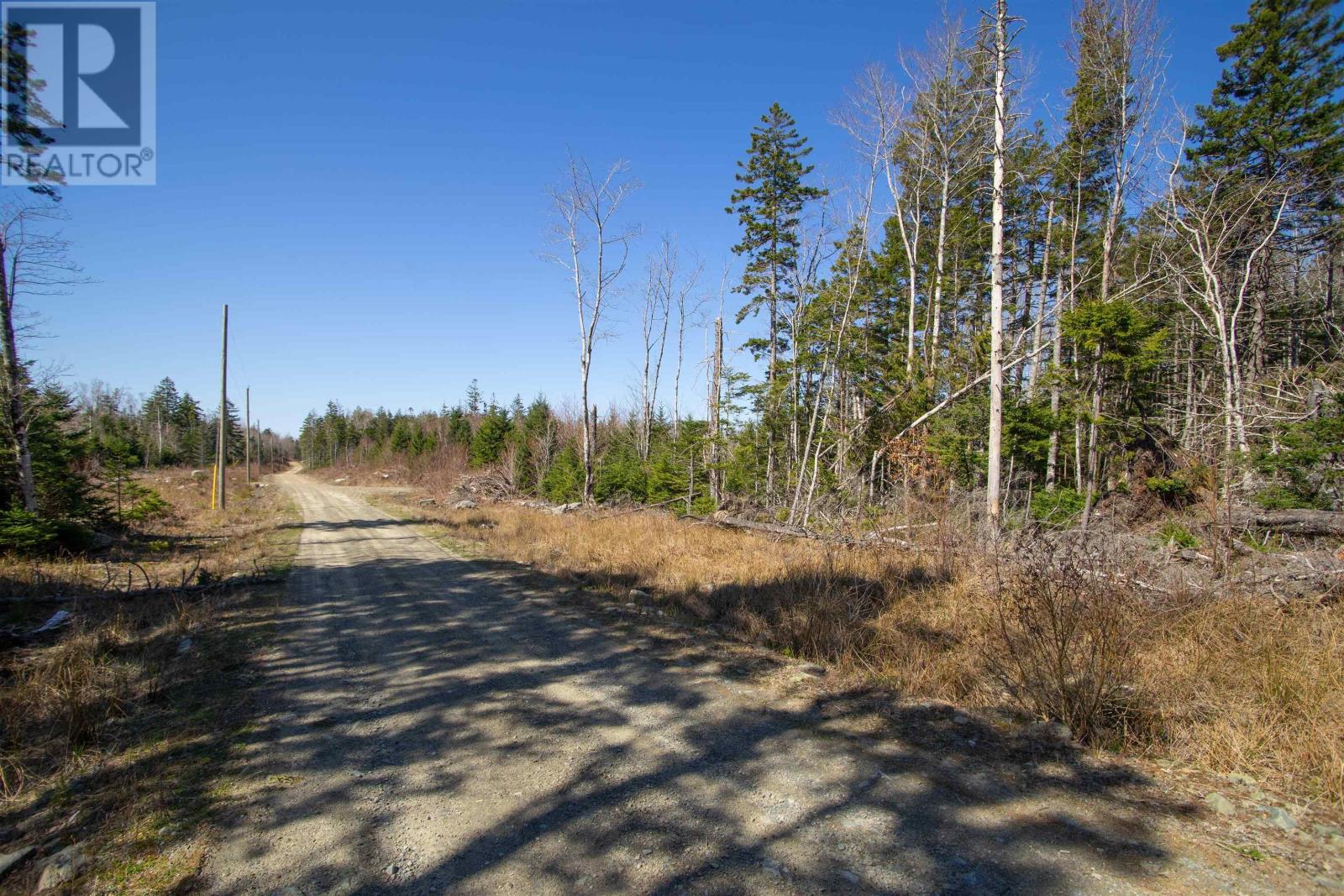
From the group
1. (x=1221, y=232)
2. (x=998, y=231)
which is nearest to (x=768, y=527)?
(x=998, y=231)

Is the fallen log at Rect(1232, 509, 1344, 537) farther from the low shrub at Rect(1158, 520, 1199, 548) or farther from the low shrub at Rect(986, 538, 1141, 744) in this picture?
the low shrub at Rect(986, 538, 1141, 744)

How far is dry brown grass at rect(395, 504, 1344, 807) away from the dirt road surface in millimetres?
666

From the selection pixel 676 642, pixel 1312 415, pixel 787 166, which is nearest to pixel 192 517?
pixel 676 642

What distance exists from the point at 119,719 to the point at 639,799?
13.6ft

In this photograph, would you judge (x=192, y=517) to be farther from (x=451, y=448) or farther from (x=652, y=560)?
(x=451, y=448)

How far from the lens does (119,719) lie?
171 inches

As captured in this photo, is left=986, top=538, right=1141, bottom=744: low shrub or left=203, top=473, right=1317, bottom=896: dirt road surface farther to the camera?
left=986, top=538, right=1141, bottom=744: low shrub

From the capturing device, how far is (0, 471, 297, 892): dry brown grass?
2.94m

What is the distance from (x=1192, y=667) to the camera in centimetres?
427

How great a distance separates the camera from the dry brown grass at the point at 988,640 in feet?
11.4

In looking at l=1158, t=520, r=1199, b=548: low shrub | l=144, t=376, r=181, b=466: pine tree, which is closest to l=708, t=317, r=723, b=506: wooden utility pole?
l=1158, t=520, r=1199, b=548: low shrub

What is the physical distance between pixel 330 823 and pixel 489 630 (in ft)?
11.8

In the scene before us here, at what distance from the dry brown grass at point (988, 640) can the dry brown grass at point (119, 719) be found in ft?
15.1

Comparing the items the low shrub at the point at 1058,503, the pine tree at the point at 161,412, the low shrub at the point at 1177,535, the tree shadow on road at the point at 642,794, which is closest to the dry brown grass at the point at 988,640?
the tree shadow on road at the point at 642,794
